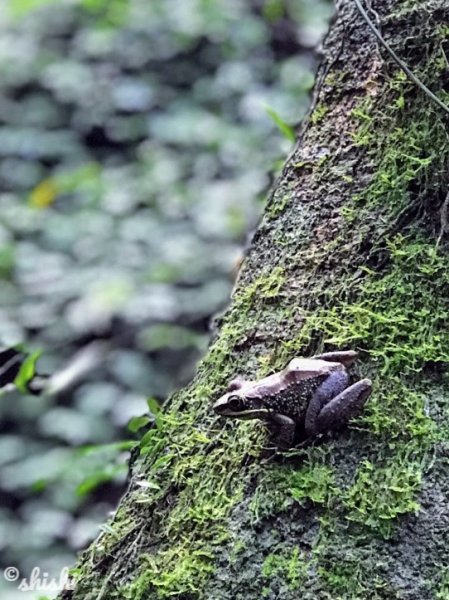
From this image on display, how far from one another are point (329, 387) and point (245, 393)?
0.16 meters

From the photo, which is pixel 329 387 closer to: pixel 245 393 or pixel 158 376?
pixel 245 393

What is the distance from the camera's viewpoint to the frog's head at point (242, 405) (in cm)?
158

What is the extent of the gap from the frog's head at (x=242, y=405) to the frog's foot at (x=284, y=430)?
0.08 ft

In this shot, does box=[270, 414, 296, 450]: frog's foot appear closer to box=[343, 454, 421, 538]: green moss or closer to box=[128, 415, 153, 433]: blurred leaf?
box=[343, 454, 421, 538]: green moss

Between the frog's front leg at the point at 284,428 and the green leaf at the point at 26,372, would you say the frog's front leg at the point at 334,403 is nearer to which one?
the frog's front leg at the point at 284,428

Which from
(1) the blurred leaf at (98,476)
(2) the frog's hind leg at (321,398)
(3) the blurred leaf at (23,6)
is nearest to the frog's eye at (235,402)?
(2) the frog's hind leg at (321,398)

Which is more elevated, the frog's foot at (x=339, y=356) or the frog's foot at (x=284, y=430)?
the frog's foot at (x=339, y=356)

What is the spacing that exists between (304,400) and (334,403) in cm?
7

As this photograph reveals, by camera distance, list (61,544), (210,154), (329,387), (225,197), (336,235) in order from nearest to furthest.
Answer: (329,387) < (336,235) < (61,544) < (225,197) < (210,154)

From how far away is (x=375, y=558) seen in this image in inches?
56.7

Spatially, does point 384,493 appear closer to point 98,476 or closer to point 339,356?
point 339,356

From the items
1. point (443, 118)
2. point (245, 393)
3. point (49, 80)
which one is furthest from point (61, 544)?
point (49, 80)

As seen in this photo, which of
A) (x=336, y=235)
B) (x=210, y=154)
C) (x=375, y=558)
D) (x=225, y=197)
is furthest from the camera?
(x=210, y=154)

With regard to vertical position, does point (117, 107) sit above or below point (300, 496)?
above
